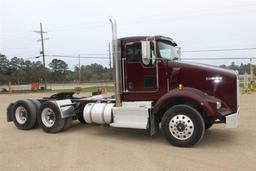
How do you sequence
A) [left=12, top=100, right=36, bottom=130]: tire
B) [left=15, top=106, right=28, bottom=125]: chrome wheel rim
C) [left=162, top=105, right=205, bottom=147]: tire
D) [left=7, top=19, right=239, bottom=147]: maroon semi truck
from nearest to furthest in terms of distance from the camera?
[left=162, top=105, right=205, bottom=147]: tire, [left=7, top=19, right=239, bottom=147]: maroon semi truck, [left=12, top=100, right=36, bottom=130]: tire, [left=15, top=106, right=28, bottom=125]: chrome wheel rim

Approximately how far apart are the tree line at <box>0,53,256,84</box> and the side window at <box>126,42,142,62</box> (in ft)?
157

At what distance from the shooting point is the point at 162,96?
7.87m

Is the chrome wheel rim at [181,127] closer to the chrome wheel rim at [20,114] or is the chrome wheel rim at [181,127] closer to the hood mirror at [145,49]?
the hood mirror at [145,49]

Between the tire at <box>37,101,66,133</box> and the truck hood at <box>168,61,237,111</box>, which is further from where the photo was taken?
the tire at <box>37,101,66,133</box>

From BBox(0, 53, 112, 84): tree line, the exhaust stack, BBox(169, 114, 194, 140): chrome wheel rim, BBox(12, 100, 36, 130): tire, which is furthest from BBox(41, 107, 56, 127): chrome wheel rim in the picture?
BBox(0, 53, 112, 84): tree line

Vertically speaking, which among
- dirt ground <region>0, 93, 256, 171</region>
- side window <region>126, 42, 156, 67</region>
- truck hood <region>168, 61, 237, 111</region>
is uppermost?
side window <region>126, 42, 156, 67</region>

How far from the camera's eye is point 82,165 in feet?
19.7

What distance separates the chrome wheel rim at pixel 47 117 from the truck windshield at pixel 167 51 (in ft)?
11.9

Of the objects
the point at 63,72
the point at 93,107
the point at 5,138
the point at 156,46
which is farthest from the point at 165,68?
the point at 63,72

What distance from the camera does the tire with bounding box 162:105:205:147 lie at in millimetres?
7043

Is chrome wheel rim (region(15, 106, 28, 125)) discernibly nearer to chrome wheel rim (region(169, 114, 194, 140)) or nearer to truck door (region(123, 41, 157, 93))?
truck door (region(123, 41, 157, 93))

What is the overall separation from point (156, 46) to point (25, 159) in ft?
13.0

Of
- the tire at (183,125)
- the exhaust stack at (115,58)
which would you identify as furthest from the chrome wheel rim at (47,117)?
the tire at (183,125)

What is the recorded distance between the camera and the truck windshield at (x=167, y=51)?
318 inches
